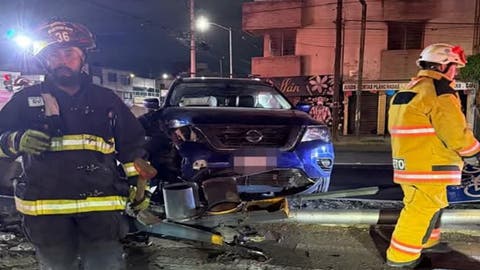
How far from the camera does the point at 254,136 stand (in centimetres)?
499

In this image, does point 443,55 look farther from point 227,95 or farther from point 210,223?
point 227,95

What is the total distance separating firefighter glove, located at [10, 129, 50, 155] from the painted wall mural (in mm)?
23392

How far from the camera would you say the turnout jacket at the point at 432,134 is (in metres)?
3.45

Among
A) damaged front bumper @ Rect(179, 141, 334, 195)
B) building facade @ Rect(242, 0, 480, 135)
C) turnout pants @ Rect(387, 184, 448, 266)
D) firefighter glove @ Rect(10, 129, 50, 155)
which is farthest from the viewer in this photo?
building facade @ Rect(242, 0, 480, 135)

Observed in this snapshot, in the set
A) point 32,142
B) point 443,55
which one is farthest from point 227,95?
point 32,142

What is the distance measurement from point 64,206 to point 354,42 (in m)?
24.3

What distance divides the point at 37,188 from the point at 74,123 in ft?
1.22

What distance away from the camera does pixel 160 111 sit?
5.57 meters

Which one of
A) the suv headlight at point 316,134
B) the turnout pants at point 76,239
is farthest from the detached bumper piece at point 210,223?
the turnout pants at point 76,239

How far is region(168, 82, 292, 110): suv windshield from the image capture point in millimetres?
6430

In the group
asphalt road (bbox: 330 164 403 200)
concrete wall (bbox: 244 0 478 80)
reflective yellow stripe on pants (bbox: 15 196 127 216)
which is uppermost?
concrete wall (bbox: 244 0 478 80)

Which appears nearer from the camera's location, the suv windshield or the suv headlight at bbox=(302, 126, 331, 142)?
the suv headlight at bbox=(302, 126, 331, 142)

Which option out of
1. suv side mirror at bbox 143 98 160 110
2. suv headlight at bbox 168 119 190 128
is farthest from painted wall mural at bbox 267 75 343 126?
suv headlight at bbox 168 119 190 128

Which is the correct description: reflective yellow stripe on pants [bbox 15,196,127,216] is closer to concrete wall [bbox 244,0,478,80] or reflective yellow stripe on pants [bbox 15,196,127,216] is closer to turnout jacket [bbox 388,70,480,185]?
turnout jacket [bbox 388,70,480,185]
